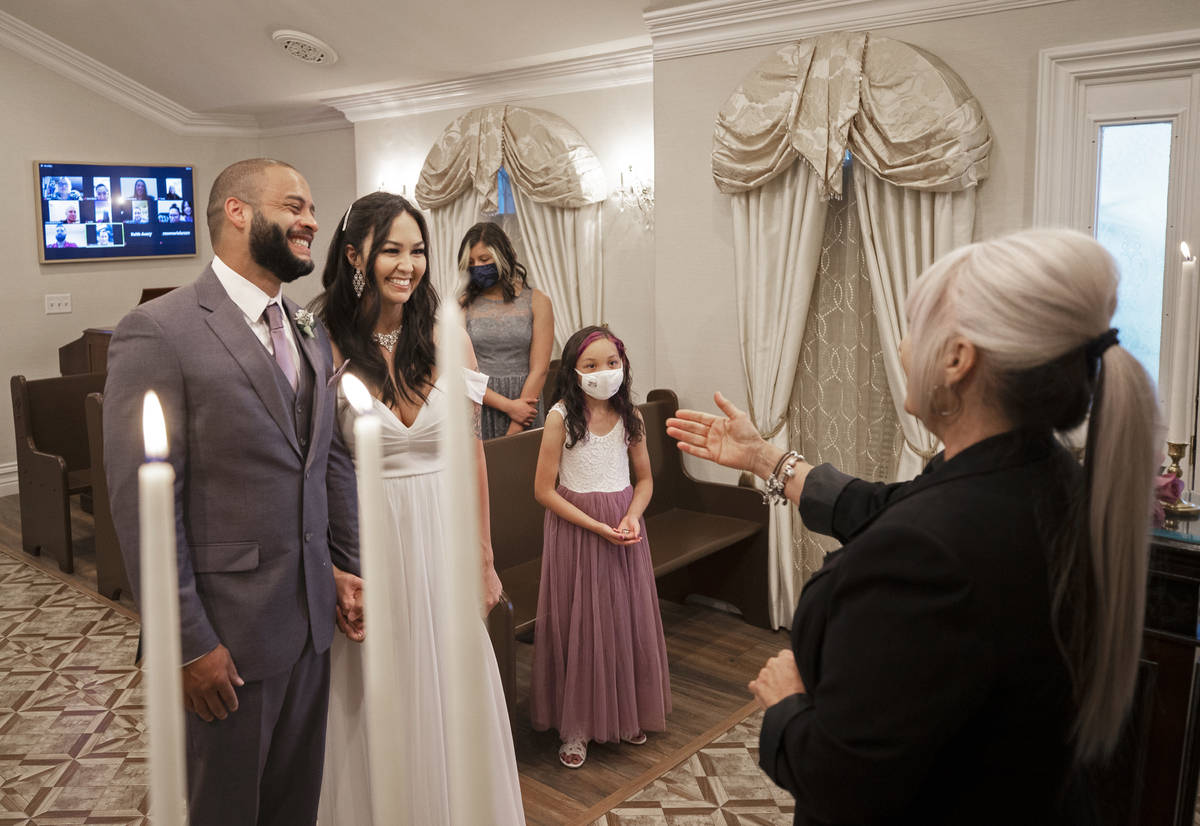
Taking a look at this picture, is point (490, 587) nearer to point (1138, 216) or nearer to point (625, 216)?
point (1138, 216)

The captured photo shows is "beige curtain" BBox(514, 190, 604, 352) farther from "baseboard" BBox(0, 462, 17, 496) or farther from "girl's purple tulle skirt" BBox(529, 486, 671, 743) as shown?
"baseboard" BBox(0, 462, 17, 496)

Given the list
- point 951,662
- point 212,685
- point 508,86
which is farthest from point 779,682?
point 508,86

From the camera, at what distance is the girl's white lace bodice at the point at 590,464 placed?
10.8ft

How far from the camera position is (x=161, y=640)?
44 centimetres

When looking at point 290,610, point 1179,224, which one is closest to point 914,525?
point 290,610

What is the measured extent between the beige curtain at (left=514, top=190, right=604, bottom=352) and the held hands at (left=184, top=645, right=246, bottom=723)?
408cm

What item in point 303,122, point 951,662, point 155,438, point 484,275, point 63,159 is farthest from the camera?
point 303,122

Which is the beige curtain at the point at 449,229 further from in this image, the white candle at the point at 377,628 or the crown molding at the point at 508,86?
the white candle at the point at 377,628

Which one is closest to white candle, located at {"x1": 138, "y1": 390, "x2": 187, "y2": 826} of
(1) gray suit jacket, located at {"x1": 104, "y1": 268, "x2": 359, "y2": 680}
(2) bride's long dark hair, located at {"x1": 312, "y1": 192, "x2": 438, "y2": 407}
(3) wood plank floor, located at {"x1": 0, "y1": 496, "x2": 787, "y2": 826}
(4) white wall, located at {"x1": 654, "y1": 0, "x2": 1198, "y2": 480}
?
(1) gray suit jacket, located at {"x1": 104, "y1": 268, "x2": 359, "y2": 680}

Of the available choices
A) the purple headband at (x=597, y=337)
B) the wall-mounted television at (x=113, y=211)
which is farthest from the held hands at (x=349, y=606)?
the wall-mounted television at (x=113, y=211)

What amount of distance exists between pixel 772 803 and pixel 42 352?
635cm

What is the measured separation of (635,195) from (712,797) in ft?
11.6

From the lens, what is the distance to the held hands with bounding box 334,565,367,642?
2.12 metres

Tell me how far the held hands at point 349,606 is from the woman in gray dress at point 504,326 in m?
2.19
